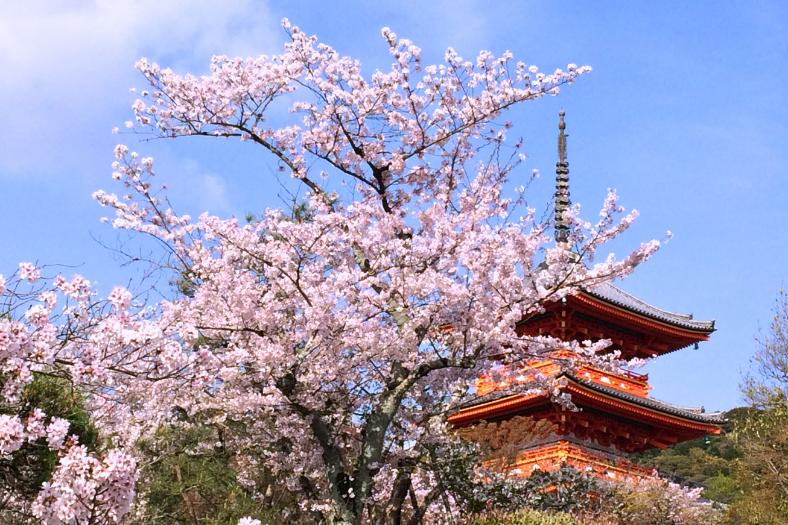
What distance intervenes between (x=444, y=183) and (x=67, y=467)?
8271 mm

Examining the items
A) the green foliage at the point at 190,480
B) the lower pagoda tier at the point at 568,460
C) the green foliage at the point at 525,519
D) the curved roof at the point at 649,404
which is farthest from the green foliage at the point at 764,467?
the green foliage at the point at 190,480

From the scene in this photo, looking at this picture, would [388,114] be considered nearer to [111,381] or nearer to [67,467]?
[111,381]

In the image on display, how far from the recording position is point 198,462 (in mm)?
16750

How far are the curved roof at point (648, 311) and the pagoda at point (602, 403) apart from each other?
24 mm

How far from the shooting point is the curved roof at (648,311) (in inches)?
857

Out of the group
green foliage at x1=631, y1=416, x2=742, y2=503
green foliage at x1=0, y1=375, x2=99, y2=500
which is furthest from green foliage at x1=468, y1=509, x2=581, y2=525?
green foliage at x1=631, y1=416, x2=742, y2=503

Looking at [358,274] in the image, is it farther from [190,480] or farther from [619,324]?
[619,324]

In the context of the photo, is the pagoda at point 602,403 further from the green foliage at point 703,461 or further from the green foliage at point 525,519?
the green foliage at point 703,461

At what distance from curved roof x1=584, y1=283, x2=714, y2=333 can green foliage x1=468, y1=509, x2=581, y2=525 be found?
318 inches

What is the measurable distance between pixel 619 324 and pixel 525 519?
9.32 meters

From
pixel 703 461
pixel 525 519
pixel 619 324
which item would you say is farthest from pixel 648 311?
pixel 703 461

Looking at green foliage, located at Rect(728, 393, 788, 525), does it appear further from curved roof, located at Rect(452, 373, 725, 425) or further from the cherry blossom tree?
the cherry blossom tree

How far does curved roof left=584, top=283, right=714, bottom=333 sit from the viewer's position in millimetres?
21766

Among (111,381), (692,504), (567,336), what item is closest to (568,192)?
(567,336)
